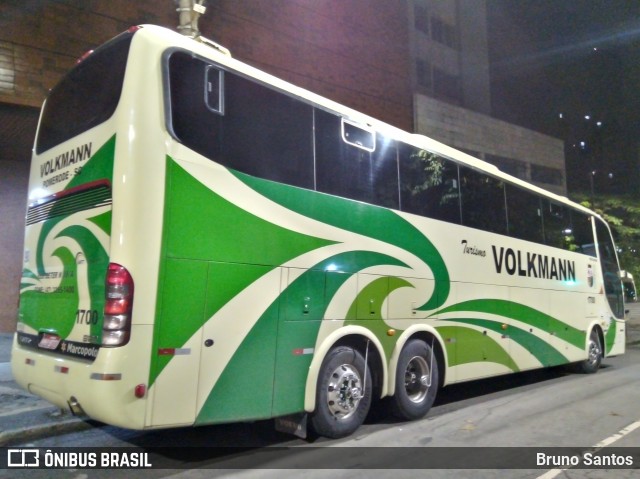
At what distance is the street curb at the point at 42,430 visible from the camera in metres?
5.84

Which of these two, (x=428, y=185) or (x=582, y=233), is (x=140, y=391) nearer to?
(x=428, y=185)

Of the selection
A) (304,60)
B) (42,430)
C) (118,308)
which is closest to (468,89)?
(304,60)

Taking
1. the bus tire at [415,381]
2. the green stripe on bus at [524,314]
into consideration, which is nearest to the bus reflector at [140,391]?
the bus tire at [415,381]

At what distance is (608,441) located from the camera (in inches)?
251

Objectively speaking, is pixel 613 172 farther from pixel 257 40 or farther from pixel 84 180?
pixel 84 180

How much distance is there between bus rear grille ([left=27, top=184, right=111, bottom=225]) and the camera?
482cm

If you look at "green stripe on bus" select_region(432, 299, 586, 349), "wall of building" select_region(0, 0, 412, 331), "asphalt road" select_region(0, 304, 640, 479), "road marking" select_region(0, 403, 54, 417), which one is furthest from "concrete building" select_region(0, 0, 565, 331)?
"green stripe on bus" select_region(432, 299, 586, 349)

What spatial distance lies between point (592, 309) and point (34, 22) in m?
14.1

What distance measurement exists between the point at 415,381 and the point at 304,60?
43.4 feet

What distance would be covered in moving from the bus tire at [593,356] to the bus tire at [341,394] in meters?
7.75

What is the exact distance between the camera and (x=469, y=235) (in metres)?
8.61

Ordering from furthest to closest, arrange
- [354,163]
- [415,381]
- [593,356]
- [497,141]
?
1. [497,141]
2. [593,356]
3. [415,381]
4. [354,163]

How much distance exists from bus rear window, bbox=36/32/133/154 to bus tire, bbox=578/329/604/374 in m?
11.2

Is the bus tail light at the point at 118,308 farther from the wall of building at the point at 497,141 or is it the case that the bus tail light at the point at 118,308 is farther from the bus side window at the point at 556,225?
the wall of building at the point at 497,141
